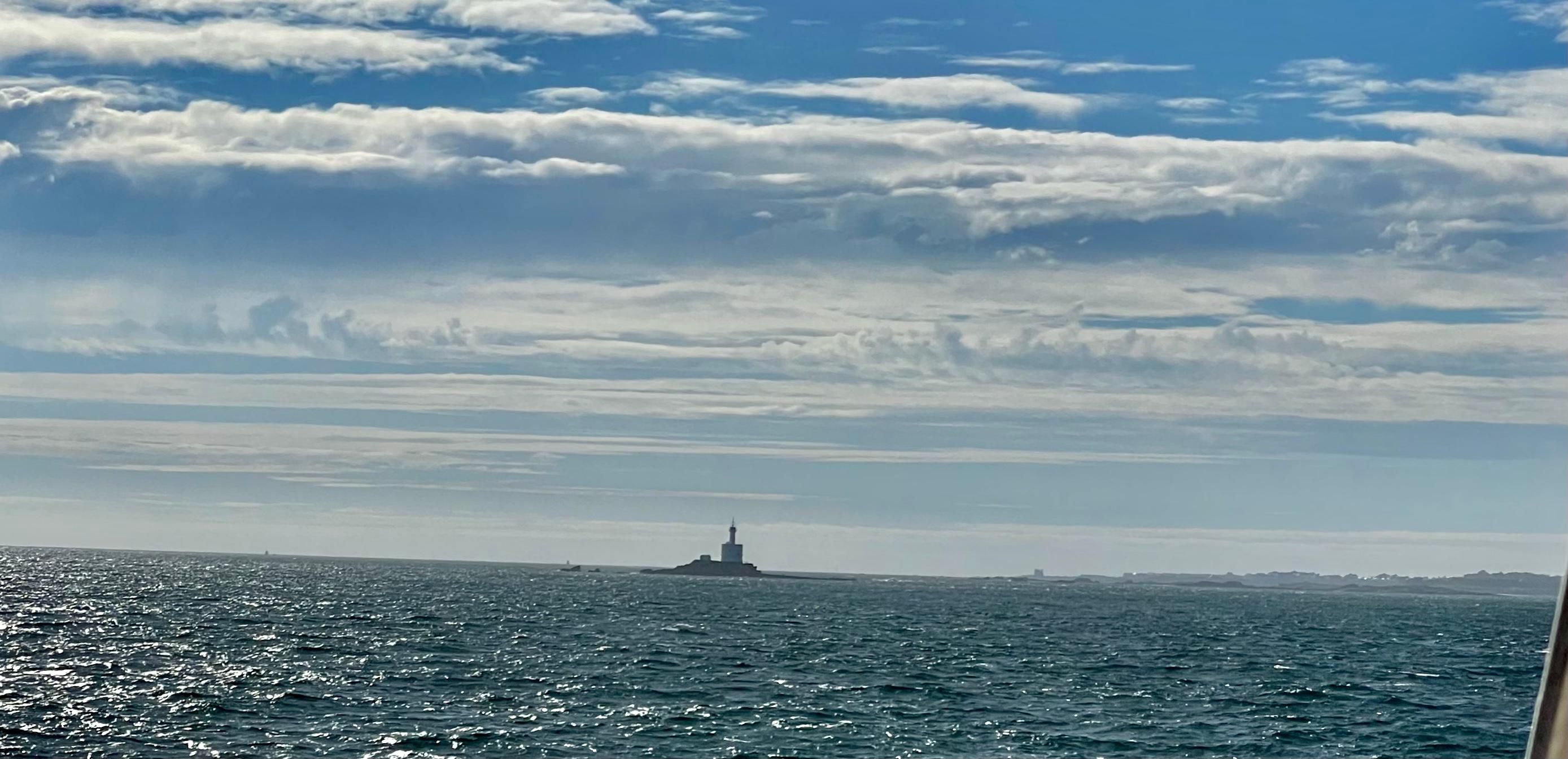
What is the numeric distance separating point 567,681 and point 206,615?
53819mm

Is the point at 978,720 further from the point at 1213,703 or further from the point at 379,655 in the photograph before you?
the point at 379,655

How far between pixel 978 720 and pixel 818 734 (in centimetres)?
674

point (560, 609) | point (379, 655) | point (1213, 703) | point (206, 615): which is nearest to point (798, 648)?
point (379, 655)

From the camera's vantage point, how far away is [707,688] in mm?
55500

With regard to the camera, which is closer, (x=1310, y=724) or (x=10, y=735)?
(x=10, y=735)

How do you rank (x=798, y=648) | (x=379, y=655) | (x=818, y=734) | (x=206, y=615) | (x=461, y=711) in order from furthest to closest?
(x=206, y=615) → (x=798, y=648) → (x=379, y=655) → (x=461, y=711) → (x=818, y=734)

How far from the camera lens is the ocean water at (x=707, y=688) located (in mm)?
41188

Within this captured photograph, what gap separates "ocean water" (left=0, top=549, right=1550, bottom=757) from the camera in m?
41.2

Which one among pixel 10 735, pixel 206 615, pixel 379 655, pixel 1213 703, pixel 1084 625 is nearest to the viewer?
pixel 10 735

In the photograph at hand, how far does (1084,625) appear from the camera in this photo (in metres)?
123

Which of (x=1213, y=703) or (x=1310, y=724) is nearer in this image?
(x=1310, y=724)

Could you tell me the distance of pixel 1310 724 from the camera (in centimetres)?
5028

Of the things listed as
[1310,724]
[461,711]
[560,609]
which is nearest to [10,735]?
[461,711]

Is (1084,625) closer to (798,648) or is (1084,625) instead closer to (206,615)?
(798,648)
